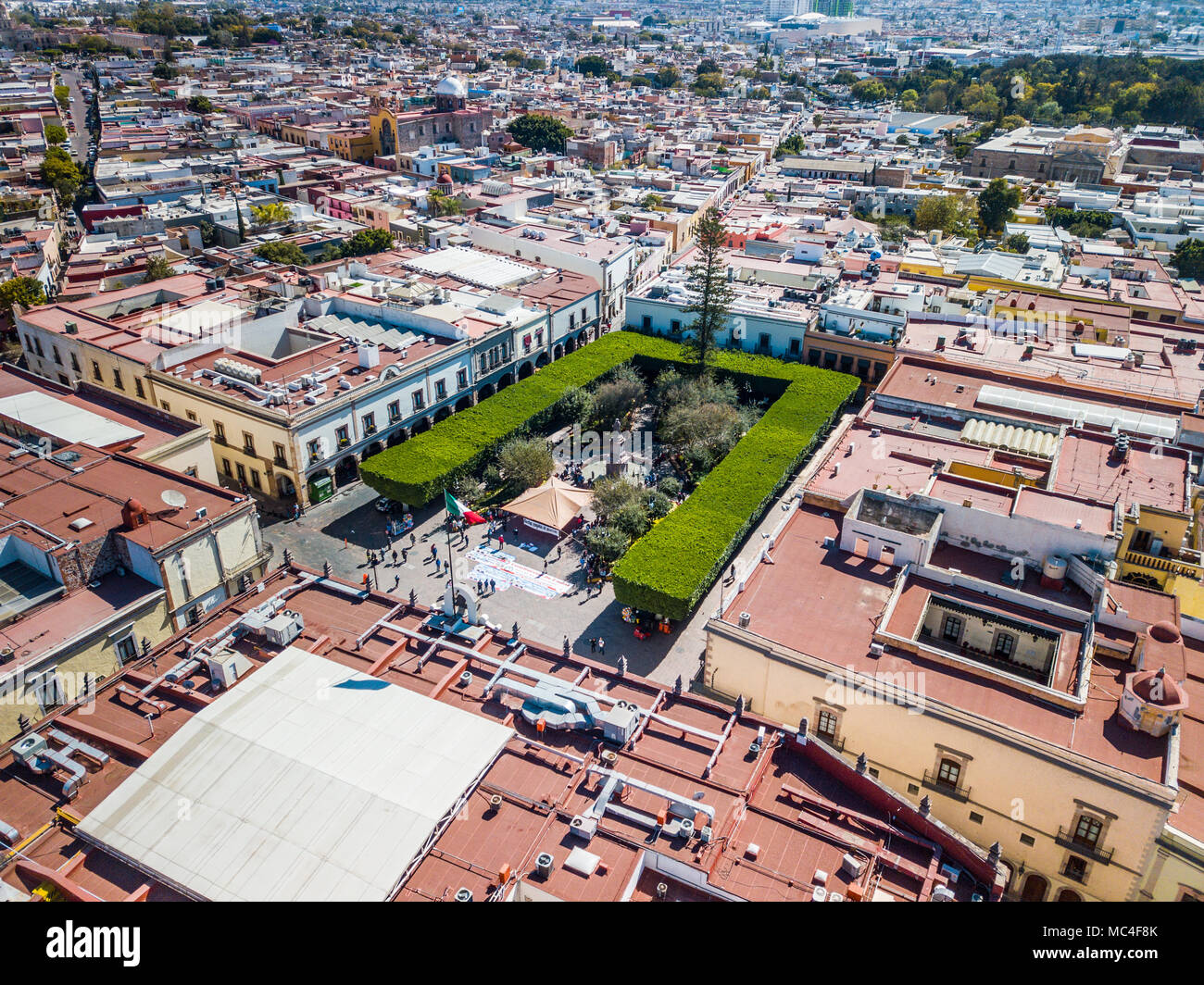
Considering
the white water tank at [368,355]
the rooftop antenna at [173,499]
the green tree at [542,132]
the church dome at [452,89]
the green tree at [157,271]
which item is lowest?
the rooftop antenna at [173,499]

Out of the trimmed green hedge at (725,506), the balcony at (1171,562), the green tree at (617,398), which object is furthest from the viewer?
the green tree at (617,398)

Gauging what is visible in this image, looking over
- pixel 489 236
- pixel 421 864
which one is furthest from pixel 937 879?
pixel 489 236

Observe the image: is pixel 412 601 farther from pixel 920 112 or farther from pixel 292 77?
pixel 920 112

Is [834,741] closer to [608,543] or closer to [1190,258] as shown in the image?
[608,543]

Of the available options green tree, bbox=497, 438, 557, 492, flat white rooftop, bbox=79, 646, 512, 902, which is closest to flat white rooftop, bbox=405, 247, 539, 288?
green tree, bbox=497, 438, 557, 492

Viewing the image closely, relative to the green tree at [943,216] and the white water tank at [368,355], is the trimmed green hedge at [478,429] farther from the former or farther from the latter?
the green tree at [943,216]

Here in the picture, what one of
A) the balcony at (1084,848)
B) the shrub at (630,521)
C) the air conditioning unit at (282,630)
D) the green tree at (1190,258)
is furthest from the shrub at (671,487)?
the green tree at (1190,258)

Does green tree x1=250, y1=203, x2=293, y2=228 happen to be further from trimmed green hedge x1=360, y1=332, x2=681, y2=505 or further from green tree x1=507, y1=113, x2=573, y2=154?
green tree x1=507, y1=113, x2=573, y2=154
